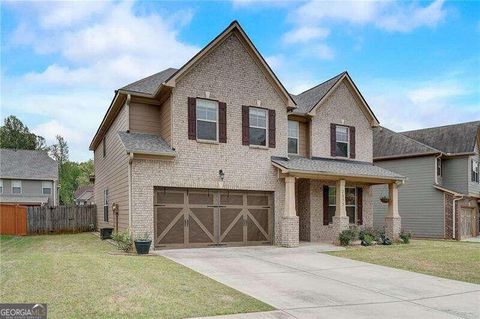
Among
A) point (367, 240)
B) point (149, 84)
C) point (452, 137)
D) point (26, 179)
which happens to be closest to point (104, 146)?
point (149, 84)

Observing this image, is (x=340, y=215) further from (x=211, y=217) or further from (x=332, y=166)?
(x=211, y=217)

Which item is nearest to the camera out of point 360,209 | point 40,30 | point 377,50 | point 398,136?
point 40,30

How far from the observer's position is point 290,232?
1667 cm

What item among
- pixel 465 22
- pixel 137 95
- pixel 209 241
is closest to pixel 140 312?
pixel 209 241

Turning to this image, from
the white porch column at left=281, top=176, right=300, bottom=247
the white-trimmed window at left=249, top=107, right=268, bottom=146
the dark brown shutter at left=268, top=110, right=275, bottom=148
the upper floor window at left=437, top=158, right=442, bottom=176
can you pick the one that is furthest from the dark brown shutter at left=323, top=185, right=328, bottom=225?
the upper floor window at left=437, top=158, right=442, bottom=176

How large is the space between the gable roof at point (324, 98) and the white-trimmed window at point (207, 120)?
4.56 m

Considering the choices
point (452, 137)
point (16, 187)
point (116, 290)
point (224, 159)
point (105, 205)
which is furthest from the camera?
point (16, 187)

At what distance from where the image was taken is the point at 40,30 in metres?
14.3

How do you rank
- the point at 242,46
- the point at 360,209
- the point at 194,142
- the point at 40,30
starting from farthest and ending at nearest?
the point at 360,209 → the point at 242,46 → the point at 194,142 → the point at 40,30

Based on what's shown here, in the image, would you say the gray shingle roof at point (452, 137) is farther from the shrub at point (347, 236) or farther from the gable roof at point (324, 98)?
the shrub at point (347, 236)

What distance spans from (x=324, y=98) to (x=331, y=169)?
4083 mm

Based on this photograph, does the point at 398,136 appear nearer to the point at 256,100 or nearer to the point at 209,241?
the point at 256,100

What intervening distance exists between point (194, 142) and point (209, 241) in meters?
4.11

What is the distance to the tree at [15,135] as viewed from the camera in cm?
6112
